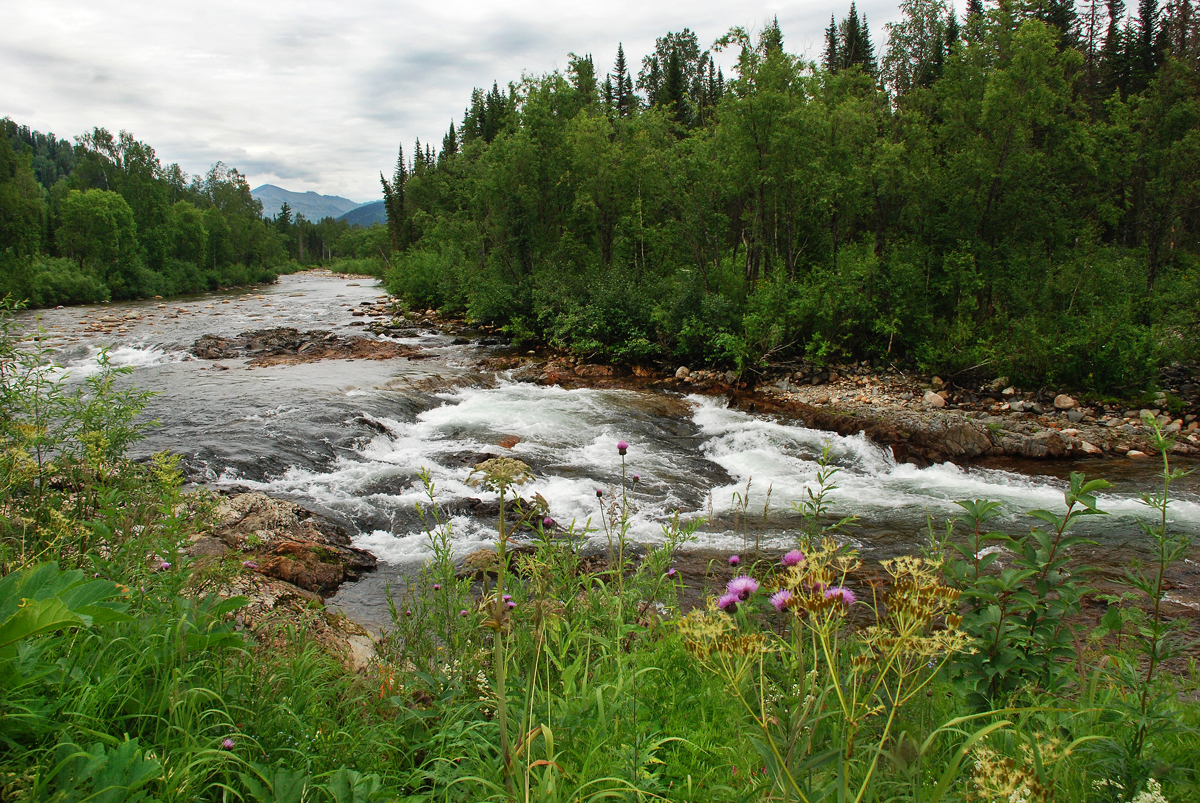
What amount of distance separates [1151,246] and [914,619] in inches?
814

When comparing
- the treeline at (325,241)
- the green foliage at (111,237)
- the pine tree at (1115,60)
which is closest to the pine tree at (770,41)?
the pine tree at (1115,60)

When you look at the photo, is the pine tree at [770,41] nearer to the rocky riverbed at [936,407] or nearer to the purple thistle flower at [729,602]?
the rocky riverbed at [936,407]

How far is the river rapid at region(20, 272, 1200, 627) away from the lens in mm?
7504

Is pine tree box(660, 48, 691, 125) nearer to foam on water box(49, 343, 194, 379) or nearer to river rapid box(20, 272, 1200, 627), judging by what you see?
river rapid box(20, 272, 1200, 627)

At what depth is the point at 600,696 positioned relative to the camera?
2.12 meters

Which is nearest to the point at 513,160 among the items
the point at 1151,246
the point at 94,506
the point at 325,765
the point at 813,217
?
the point at 813,217

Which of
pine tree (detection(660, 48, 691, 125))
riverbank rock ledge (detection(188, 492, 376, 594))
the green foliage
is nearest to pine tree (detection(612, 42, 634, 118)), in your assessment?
pine tree (detection(660, 48, 691, 125))

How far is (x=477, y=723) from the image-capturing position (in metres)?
2.01

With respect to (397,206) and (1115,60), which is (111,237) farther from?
(1115,60)

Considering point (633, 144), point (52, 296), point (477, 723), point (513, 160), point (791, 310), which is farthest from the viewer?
point (52, 296)

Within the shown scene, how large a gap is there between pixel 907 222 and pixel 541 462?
12.3m

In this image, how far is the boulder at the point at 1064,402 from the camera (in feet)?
39.6

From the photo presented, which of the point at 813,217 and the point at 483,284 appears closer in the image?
the point at 813,217

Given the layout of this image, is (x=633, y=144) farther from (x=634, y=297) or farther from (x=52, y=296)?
(x=52, y=296)
